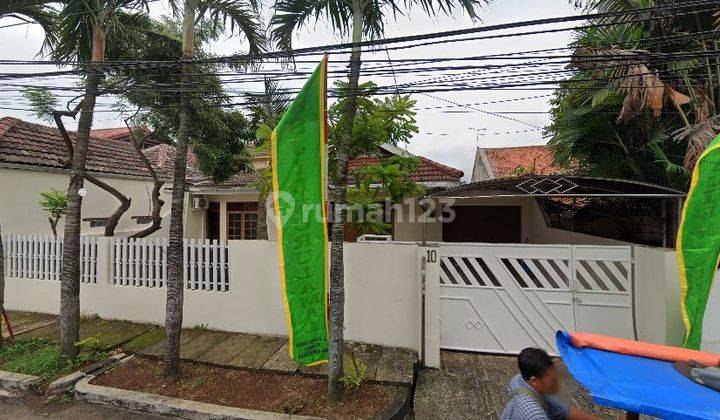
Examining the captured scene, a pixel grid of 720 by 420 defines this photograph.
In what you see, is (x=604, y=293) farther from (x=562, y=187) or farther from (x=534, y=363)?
(x=534, y=363)

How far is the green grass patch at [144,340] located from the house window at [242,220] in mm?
5211

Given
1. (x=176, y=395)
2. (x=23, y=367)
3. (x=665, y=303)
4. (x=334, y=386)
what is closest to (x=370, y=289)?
(x=334, y=386)

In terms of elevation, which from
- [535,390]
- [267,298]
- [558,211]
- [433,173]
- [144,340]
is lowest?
[144,340]

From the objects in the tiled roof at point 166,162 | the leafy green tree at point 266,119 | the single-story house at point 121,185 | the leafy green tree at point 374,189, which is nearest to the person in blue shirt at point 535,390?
the leafy green tree at point 374,189

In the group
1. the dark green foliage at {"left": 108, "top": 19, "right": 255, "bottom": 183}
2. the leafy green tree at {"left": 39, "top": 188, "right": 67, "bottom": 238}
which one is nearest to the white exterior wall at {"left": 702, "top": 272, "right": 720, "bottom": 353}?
the dark green foliage at {"left": 108, "top": 19, "right": 255, "bottom": 183}

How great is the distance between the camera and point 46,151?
8.36 meters

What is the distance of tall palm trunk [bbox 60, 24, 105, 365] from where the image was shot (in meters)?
4.45

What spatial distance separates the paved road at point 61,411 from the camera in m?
3.58

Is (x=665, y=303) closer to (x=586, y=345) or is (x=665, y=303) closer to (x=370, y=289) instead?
(x=586, y=345)

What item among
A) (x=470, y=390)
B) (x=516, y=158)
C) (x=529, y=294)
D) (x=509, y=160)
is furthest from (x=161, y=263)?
(x=516, y=158)

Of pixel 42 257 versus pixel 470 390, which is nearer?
pixel 470 390

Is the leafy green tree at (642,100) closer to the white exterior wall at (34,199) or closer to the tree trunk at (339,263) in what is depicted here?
the tree trunk at (339,263)

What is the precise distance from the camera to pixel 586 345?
92.0 inches

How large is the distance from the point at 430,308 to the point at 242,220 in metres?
7.93
